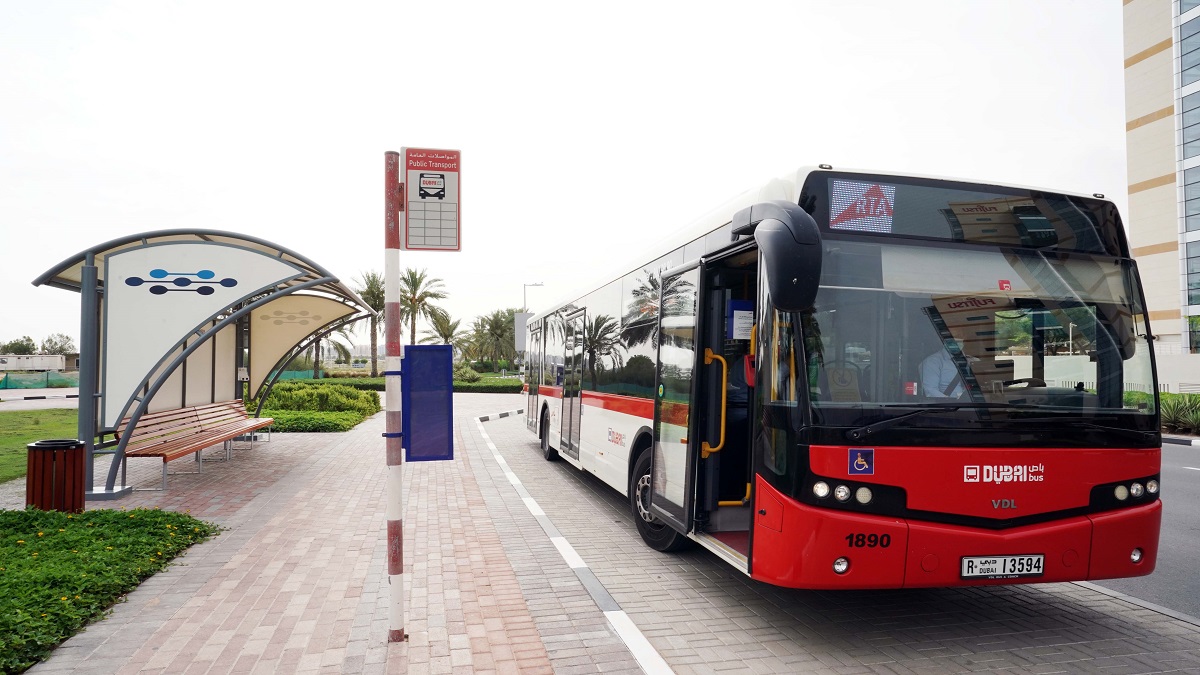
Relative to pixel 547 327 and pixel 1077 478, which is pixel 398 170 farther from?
pixel 547 327

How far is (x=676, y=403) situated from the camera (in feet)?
21.1

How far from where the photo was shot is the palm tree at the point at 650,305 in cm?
662

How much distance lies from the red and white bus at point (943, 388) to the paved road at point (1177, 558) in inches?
62.4

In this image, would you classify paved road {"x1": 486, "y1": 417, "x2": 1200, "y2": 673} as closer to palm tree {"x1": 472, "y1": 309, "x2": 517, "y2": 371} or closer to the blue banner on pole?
the blue banner on pole

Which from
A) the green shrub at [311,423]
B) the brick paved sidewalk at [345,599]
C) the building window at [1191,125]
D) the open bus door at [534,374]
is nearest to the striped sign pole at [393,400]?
the brick paved sidewalk at [345,599]

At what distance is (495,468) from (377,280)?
37.2m

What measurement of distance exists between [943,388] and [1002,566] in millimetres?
1083

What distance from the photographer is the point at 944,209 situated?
5004 millimetres

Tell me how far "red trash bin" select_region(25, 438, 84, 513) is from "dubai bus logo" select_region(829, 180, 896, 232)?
7.82m

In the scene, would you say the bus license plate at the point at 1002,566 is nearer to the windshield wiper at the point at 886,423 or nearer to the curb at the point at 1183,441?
the windshield wiper at the point at 886,423

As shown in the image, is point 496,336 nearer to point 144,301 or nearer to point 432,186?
point 144,301

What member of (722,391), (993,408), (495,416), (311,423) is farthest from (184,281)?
(495,416)

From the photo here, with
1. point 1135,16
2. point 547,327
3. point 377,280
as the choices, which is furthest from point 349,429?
point 1135,16

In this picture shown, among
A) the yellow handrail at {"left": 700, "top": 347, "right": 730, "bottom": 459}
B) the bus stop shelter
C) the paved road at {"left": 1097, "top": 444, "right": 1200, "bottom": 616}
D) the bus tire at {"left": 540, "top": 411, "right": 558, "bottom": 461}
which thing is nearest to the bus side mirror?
the yellow handrail at {"left": 700, "top": 347, "right": 730, "bottom": 459}
